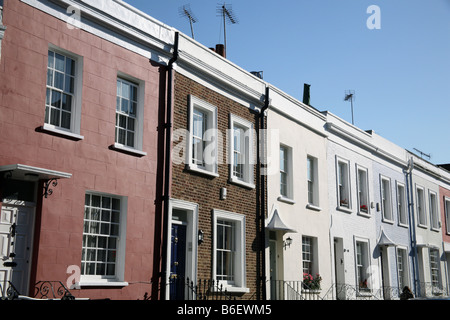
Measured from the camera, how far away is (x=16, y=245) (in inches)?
399

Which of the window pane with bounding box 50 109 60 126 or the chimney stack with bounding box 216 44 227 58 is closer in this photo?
the window pane with bounding box 50 109 60 126

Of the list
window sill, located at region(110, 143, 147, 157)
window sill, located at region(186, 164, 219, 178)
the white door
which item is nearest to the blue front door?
window sill, located at region(186, 164, 219, 178)

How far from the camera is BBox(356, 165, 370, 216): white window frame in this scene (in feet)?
74.6

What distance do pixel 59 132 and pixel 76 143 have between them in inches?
20.0

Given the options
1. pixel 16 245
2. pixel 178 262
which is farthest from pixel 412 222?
pixel 16 245

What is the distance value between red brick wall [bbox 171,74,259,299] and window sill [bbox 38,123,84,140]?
312 centimetres

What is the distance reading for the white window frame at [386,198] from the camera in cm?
2483

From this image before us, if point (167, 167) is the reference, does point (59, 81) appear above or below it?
above

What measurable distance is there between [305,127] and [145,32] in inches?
331

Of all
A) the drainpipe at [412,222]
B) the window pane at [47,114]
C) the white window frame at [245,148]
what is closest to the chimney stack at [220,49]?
the white window frame at [245,148]

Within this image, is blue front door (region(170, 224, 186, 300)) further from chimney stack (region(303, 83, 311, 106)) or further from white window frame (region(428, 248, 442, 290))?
white window frame (region(428, 248, 442, 290))

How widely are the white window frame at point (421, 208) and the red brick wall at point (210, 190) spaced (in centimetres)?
→ 1441

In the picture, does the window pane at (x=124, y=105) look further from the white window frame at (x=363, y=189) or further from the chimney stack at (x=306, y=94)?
the white window frame at (x=363, y=189)

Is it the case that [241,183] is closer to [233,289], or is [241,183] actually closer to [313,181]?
[233,289]
